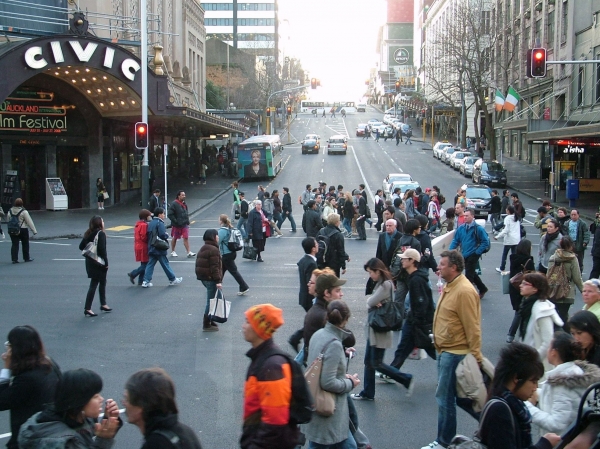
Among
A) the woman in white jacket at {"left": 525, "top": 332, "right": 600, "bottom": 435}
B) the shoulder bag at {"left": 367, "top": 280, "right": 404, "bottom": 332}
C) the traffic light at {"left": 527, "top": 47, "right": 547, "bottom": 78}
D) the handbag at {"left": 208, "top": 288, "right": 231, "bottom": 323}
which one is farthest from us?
the traffic light at {"left": 527, "top": 47, "right": 547, "bottom": 78}

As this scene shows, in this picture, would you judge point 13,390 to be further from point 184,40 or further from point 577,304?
point 184,40

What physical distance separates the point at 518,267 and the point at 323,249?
→ 10.5ft

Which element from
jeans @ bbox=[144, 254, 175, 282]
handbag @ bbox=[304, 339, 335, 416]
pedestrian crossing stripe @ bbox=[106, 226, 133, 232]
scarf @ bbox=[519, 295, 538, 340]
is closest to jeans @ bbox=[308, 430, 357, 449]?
handbag @ bbox=[304, 339, 335, 416]

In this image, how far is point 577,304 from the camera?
1309cm

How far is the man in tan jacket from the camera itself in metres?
6.26

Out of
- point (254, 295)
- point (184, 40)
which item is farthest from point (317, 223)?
point (184, 40)

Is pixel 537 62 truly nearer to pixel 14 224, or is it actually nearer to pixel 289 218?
pixel 289 218

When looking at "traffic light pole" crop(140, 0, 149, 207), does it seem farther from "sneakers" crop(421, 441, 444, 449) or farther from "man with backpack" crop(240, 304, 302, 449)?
"man with backpack" crop(240, 304, 302, 449)

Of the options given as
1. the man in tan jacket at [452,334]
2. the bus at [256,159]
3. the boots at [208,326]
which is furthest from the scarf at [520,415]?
the bus at [256,159]

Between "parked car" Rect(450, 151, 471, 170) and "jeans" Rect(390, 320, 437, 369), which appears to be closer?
"jeans" Rect(390, 320, 437, 369)

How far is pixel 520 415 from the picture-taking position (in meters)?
4.32

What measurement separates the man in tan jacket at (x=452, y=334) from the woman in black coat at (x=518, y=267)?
11.0 feet

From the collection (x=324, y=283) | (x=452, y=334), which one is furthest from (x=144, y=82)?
(x=452, y=334)

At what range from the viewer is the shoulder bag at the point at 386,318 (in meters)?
7.64
